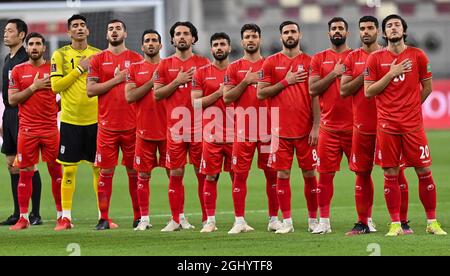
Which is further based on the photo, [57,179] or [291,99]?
[57,179]

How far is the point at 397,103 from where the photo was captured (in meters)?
11.5

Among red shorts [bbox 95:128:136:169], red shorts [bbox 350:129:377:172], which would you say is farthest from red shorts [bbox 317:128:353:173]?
red shorts [bbox 95:128:136:169]

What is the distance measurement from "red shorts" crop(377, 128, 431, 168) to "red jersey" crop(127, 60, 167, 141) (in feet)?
8.33

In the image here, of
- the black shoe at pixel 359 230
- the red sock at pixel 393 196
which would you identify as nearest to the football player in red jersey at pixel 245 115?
the black shoe at pixel 359 230

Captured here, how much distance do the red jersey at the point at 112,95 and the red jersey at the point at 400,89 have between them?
2857mm

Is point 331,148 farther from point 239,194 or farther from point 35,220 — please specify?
point 35,220

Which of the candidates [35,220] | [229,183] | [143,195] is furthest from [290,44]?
[229,183]

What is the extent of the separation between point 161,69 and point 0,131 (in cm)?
283

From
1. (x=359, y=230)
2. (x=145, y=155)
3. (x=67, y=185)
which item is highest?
(x=145, y=155)

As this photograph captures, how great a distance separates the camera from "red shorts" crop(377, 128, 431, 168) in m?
11.5

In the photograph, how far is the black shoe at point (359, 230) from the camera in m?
11.9

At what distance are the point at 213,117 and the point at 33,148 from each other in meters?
2.13

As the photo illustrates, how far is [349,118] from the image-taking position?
12.2 metres
